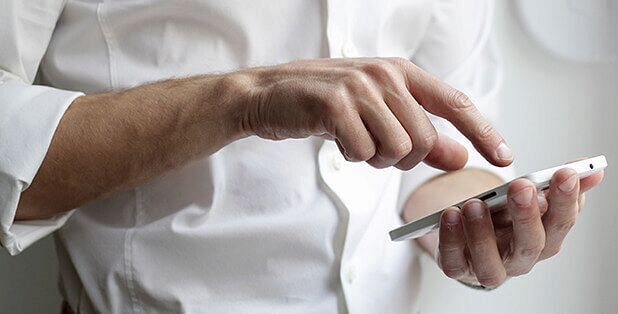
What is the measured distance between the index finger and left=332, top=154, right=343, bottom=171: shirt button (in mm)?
188

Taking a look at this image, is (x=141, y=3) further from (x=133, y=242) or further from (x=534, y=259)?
(x=534, y=259)

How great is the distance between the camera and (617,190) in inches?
46.9

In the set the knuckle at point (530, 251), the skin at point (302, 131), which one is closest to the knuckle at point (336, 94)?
the skin at point (302, 131)

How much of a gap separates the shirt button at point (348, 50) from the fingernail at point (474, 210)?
0.21 m

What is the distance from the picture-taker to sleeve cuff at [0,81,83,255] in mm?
788

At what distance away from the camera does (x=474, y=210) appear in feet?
2.61

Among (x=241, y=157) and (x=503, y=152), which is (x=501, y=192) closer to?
(x=503, y=152)

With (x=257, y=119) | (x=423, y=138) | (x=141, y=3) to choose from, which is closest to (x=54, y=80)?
(x=141, y=3)

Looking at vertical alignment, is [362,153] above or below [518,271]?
above

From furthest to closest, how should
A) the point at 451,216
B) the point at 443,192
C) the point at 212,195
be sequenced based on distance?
the point at 443,192 → the point at 212,195 → the point at 451,216

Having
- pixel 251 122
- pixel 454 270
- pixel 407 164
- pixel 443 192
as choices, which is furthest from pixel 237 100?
pixel 443 192

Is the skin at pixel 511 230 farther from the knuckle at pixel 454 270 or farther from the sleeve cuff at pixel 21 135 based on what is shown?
the sleeve cuff at pixel 21 135

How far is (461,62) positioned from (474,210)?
35 centimetres

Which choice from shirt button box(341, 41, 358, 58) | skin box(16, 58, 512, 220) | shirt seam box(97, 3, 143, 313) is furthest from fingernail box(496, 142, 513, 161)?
shirt seam box(97, 3, 143, 313)
